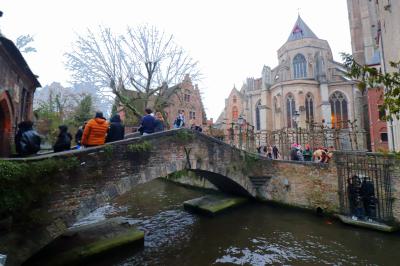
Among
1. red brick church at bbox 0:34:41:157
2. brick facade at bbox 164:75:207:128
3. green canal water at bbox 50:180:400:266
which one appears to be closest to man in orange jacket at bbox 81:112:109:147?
red brick church at bbox 0:34:41:157

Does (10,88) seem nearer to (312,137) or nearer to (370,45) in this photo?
(312,137)

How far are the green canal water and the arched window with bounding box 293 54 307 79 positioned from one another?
1181 inches

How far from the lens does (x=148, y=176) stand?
352 inches

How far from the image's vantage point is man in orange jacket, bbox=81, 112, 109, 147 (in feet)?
24.8

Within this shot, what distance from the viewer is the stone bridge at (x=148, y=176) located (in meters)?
6.39

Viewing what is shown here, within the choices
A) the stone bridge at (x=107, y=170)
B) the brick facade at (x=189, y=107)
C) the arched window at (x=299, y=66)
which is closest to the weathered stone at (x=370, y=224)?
the stone bridge at (x=107, y=170)

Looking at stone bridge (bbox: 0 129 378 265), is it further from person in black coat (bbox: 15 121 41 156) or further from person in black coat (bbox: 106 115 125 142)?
person in black coat (bbox: 15 121 41 156)

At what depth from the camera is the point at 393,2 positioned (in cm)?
1171

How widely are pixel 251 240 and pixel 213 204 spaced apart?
13.2 ft

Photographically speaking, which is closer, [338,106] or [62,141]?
[62,141]

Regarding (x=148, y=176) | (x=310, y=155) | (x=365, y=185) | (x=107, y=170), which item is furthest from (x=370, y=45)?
(x=107, y=170)

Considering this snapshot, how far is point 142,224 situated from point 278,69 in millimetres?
35238

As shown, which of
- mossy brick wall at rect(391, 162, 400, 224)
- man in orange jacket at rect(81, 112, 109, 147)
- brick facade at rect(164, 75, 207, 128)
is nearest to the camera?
man in orange jacket at rect(81, 112, 109, 147)

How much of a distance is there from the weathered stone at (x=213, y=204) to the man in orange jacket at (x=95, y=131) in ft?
21.5
